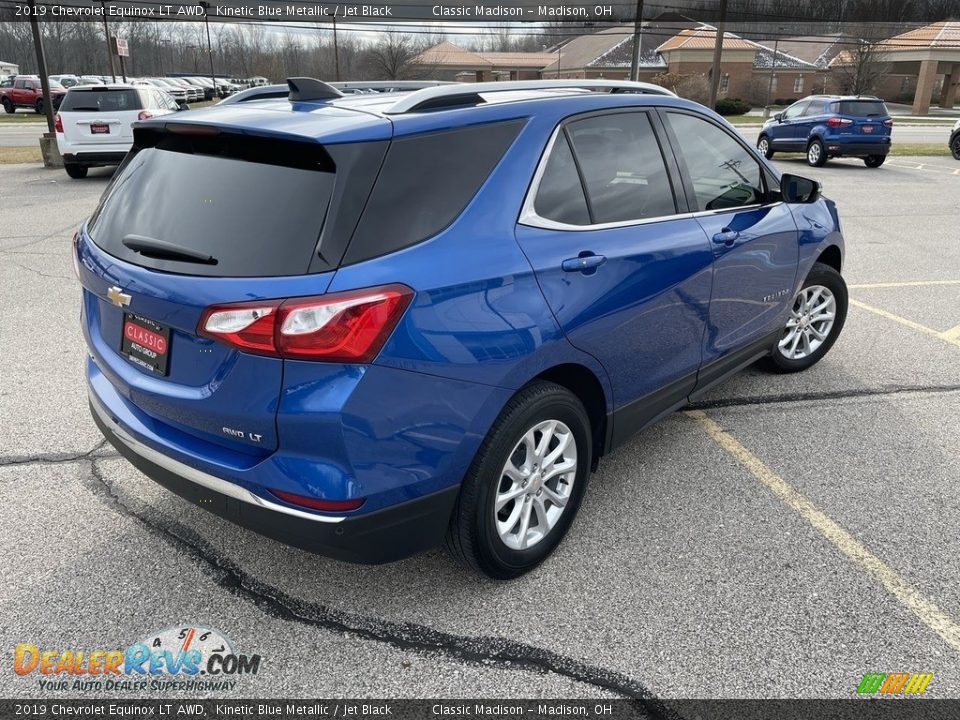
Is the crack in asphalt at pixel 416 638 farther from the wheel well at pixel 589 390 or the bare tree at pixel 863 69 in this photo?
the bare tree at pixel 863 69

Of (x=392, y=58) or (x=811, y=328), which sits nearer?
(x=811, y=328)

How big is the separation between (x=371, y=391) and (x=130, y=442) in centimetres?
110

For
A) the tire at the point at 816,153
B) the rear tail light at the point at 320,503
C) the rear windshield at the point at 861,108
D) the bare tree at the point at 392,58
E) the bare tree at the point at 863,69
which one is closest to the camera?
the rear tail light at the point at 320,503

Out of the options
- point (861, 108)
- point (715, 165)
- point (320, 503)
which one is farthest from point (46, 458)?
point (861, 108)

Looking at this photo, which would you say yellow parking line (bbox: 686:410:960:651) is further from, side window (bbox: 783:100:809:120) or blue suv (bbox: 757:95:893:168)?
side window (bbox: 783:100:809:120)

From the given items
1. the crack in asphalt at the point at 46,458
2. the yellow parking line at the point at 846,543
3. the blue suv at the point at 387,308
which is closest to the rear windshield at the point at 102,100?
the crack in asphalt at the point at 46,458

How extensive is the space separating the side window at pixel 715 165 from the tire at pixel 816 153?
17.0 metres

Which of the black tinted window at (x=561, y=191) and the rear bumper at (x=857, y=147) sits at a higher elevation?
the black tinted window at (x=561, y=191)

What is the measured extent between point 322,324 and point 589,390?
1.34 meters

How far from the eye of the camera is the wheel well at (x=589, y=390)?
9.48 feet

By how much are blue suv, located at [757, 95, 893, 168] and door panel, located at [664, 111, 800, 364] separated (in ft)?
54.6

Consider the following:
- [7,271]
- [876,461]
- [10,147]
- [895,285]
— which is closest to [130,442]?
[876,461]

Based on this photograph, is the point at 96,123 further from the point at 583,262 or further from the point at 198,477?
the point at 583,262

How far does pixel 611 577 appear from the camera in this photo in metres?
2.91
